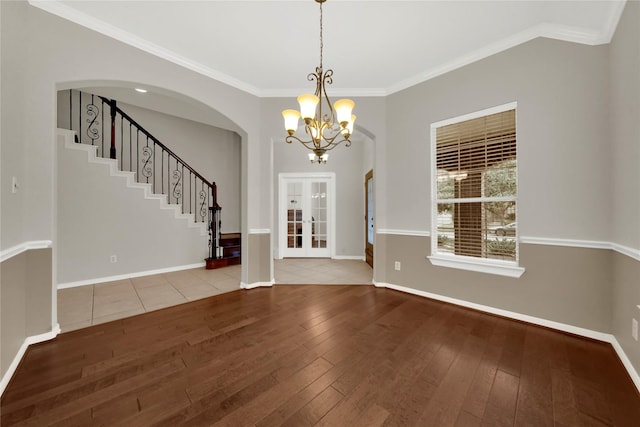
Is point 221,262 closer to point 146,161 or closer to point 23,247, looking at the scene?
point 146,161

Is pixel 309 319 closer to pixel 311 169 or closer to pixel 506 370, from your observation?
pixel 506 370

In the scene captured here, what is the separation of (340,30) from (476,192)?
2.32m

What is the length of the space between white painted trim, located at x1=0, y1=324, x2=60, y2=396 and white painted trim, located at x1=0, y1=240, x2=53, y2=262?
75 centimetres

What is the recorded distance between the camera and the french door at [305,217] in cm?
638

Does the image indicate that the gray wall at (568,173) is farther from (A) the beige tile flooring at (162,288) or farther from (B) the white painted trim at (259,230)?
(B) the white painted trim at (259,230)

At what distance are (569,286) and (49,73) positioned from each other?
5.14 metres

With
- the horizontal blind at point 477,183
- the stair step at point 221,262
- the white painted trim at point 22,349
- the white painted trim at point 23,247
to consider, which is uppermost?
the horizontal blind at point 477,183

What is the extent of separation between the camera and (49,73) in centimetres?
222

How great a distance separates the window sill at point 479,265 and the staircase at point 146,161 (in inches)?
161

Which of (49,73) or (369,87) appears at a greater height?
(369,87)

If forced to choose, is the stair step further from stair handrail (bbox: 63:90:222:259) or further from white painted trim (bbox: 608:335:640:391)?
white painted trim (bbox: 608:335:640:391)

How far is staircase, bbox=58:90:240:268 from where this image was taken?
445 cm

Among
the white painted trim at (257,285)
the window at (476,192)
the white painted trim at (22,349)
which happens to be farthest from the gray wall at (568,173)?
the white painted trim at (22,349)

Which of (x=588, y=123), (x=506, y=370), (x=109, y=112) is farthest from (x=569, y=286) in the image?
(x=109, y=112)
